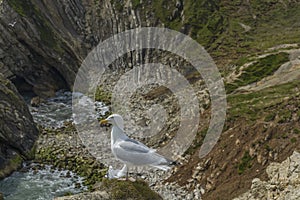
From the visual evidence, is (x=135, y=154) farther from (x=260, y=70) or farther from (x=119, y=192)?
(x=260, y=70)

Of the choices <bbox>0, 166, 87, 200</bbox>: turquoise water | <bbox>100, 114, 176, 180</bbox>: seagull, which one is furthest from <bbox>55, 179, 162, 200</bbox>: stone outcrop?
<bbox>0, 166, 87, 200</bbox>: turquoise water

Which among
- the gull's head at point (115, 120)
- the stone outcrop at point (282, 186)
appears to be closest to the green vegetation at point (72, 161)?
the stone outcrop at point (282, 186)

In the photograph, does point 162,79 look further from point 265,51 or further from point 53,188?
point 53,188

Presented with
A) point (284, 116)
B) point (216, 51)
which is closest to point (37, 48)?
point (216, 51)

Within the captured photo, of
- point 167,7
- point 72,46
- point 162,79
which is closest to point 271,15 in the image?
point 167,7

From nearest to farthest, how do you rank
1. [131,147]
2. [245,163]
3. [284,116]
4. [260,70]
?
Answer: [131,147]
[245,163]
[284,116]
[260,70]
